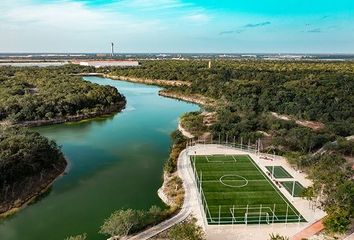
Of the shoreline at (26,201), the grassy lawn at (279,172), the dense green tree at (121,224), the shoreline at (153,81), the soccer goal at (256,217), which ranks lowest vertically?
the shoreline at (153,81)

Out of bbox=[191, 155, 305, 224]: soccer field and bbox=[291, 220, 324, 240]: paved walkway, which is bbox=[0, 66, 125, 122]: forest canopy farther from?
bbox=[291, 220, 324, 240]: paved walkway

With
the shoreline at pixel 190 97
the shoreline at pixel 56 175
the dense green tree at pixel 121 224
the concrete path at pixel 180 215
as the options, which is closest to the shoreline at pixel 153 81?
the shoreline at pixel 190 97

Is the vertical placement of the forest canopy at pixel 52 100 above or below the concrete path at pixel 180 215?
above

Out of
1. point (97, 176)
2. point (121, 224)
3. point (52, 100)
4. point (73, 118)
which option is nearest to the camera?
point (121, 224)

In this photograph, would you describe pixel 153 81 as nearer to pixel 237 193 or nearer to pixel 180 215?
pixel 237 193

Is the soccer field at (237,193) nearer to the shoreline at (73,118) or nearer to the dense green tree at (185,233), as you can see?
A: the dense green tree at (185,233)

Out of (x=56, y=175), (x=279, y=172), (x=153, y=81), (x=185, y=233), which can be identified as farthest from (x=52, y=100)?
(x=153, y=81)

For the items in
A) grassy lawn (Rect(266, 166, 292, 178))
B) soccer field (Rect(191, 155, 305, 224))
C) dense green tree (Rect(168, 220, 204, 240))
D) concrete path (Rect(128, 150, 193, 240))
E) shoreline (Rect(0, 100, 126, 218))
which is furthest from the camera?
grassy lawn (Rect(266, 166, 292, 178))

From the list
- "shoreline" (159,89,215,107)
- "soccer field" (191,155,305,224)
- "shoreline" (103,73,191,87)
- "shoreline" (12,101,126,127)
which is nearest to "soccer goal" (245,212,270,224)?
"soccer field" (191,155,305,224)

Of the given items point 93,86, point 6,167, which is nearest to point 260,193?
point 6,167
